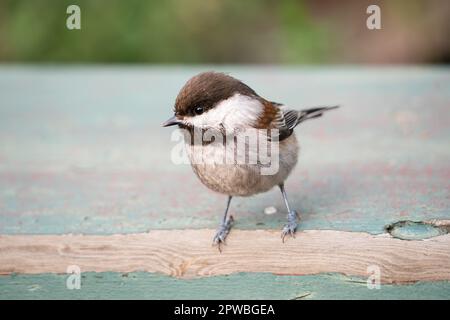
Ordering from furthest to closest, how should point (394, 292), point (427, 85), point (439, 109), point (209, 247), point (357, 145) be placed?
point (427, 85) → point (439, 109) → point (357, 145) → point (209, 247) → point (394, 292)

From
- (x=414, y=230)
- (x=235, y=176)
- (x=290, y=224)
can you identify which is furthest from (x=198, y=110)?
(x=414, y=230)

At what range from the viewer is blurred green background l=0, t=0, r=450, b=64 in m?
7.01

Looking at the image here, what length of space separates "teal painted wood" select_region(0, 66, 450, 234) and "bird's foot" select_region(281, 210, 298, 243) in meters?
0.07

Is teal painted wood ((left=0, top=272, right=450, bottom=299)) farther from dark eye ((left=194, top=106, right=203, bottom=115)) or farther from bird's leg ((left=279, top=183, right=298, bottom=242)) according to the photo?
dark eye ((left=194, top=106, right=203, bottom=115))

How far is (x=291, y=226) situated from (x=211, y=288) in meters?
0.52

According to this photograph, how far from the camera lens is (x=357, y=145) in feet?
14.5

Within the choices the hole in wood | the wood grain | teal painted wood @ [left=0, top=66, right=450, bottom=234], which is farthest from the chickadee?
the hole in wood

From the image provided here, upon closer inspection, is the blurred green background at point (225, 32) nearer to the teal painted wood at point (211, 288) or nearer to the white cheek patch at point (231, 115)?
the white cheek patch at point (231, 115)

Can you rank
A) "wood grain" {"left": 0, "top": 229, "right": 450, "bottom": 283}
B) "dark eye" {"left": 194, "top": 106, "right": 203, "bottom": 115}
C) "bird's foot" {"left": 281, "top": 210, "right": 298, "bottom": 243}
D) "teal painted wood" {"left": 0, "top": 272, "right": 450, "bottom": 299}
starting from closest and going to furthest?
"teal painted wood" {"left": 0, "top": 272, "right": 450, "bottom": 299} < "wood grain" {"left": 0, "top": 229, "right": 450, "bottom": 283} < "dark eye" {"left": 194, "top": 106, "right": 203, "bottom": 115} < "bird's foot" {"left": 281, "top": 210, "right": 298, "bottom": 243}

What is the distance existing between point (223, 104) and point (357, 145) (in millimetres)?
1674

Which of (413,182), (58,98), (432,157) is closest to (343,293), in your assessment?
(413,182)

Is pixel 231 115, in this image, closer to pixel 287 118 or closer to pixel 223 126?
pixel 223 126

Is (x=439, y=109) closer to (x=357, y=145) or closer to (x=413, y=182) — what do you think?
(x=357, y=145)

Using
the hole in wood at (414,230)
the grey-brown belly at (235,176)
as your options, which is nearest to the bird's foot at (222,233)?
the grey-brown belly at (235,176)
